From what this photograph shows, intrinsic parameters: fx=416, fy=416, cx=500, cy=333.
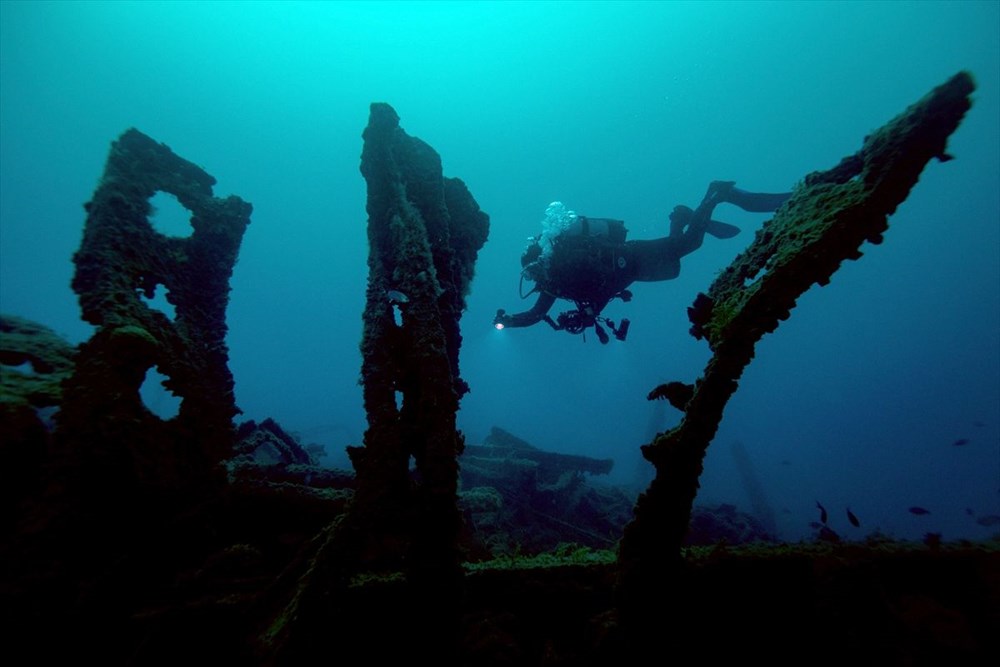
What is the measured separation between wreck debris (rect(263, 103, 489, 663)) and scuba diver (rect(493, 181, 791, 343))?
475 cm

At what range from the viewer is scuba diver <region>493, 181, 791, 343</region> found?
7.55 meters

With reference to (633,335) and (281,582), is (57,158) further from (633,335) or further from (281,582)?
(633,335)

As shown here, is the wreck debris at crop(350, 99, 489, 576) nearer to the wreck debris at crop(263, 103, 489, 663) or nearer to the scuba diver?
the wreck debris at crop(263, 103, 489, 663)

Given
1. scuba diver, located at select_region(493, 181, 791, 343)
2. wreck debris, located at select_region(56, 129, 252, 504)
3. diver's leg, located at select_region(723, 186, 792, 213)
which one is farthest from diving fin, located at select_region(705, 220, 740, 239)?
wreck debris, located at select_region(56, 129, 252, 504)

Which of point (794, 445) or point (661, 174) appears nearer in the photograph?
point (661, 174)

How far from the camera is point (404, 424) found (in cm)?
226

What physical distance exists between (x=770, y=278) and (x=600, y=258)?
241 inches

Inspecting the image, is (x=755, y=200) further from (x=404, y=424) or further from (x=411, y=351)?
(x=404, y=424)

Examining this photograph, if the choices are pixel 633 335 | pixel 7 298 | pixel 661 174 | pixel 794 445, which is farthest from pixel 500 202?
pixel 7 298

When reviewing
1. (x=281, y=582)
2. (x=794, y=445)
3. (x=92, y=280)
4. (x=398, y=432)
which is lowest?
(x=281, y=582)

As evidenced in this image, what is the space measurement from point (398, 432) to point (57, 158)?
134658mm

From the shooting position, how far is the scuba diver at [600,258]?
7.55 meters

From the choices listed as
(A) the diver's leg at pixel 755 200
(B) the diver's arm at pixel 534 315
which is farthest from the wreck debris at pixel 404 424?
(A) the diver's leg at pixel 755 200

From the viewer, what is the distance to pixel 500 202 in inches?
4439
